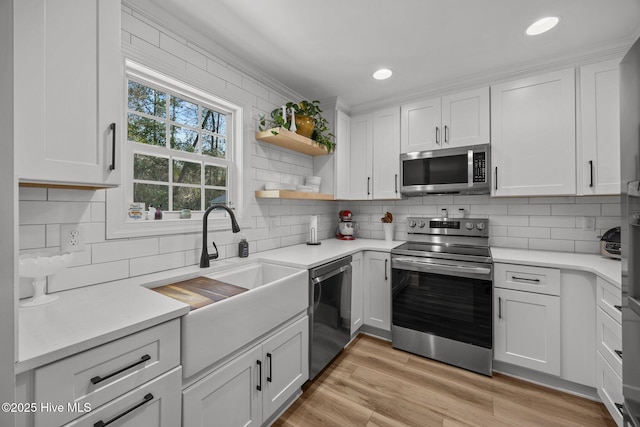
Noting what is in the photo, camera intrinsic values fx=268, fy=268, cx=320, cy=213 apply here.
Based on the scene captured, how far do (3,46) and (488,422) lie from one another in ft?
9.04

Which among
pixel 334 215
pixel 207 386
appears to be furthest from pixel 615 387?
pixel 334 215

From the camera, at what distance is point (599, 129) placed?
2021mm

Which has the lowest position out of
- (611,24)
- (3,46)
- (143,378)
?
(143,378)

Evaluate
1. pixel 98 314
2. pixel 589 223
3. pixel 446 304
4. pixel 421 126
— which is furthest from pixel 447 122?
pixel 98 314

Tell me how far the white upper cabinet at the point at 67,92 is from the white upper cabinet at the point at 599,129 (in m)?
3.05

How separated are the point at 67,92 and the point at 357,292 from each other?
95.1 inches

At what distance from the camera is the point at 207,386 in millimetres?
1197

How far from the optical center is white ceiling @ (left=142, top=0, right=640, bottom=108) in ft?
5.35

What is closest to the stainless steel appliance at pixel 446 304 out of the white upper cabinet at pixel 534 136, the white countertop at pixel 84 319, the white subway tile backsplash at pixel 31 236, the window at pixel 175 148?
the white upper cabinet at pixel 534 136

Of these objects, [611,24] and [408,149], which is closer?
[611,24]

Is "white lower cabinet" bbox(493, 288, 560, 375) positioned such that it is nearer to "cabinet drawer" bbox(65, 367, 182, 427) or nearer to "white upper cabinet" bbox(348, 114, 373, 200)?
"white upper cabinet" bbox(348, 114, 373, 200)

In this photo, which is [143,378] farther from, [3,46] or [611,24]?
[611,24]

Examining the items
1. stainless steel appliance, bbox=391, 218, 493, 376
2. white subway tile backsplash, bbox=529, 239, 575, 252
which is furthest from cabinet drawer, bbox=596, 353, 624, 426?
white subway tile backsplash, bbox=529, 239, 575, 252

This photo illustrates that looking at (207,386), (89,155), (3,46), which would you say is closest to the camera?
(3,46)
